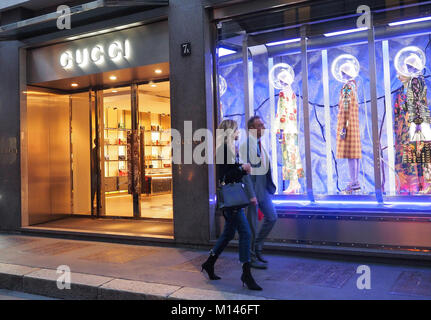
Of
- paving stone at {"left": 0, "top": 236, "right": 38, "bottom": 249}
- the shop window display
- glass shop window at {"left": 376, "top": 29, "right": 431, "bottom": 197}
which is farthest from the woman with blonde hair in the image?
paving stone at {"left": 0, "top": 236, "right": 38, "bottom": 249}

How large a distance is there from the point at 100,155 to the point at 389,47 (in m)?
6.25

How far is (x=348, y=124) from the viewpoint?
691 centimetres

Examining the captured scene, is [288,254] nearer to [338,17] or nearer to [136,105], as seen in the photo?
[338,17]

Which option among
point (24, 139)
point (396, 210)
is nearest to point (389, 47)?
point (396, 210)

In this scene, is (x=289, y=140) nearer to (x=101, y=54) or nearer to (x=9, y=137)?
(x=101, y=54)

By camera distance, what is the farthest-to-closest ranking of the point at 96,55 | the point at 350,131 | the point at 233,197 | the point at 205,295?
the point at 96,55 < the point at 350,131 < the point at 233,197 < the point at 205,295

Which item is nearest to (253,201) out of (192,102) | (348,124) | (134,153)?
(192,102)

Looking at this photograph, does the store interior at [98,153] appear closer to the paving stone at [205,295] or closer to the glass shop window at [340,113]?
the glass shop window at [340,113]

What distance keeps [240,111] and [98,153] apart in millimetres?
4050

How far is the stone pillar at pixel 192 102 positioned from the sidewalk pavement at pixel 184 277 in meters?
0.47

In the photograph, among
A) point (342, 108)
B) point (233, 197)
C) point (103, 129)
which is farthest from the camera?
point (103, 129)

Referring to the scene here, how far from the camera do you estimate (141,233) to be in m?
6.89

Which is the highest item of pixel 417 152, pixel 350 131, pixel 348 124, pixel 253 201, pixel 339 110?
pixel 339 110
